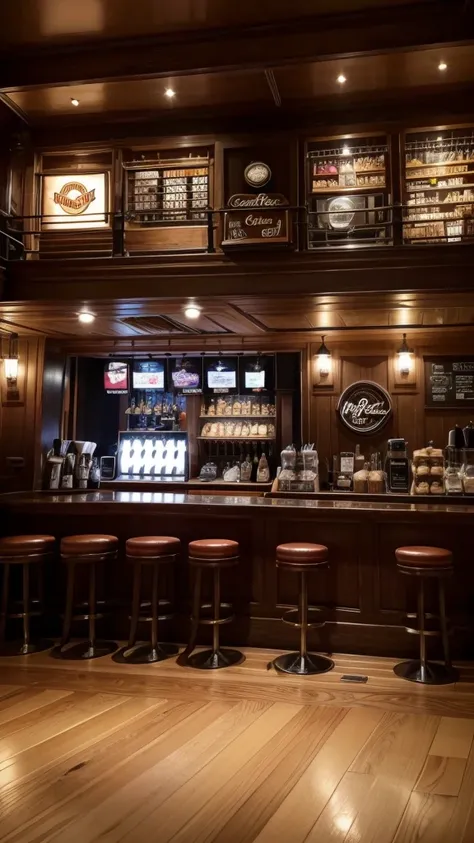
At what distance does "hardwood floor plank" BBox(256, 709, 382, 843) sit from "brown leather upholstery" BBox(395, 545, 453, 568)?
103 centimetres

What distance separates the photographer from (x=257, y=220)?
17.4 ft

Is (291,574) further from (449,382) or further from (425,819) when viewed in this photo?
(449,382)

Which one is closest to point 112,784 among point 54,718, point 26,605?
point 54,718

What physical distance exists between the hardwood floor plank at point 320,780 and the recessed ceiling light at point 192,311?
3.59m

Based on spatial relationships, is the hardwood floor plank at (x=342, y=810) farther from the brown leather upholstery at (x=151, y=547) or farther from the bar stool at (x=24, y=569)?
the bar stool at (x=24, y=569)

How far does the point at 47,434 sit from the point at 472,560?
4.75 meters

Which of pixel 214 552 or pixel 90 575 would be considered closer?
pixel 214 552

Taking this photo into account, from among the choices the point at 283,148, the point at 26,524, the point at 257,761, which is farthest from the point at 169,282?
the point at 257,761

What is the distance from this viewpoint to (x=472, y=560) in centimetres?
468

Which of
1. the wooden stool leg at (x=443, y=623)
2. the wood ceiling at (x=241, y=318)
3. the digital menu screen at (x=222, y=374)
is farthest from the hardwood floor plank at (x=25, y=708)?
the digital menu screen at (x=222, y=374)

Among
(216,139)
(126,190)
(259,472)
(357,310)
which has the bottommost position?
(259,472)

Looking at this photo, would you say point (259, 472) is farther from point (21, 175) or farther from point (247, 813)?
point (247, 813)

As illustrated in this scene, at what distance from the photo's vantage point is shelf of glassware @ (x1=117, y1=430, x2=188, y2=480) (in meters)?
7.86

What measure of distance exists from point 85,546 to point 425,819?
9.92ft
